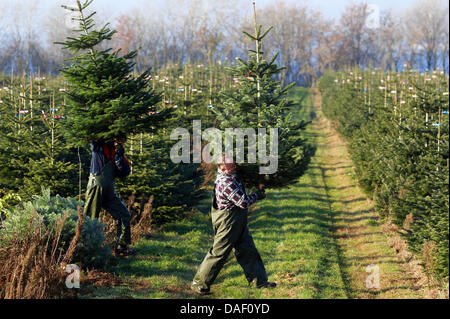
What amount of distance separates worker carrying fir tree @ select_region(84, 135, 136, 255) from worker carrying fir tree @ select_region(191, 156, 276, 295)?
Result: 1.98 meters

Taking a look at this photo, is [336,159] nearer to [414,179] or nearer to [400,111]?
[400,111]

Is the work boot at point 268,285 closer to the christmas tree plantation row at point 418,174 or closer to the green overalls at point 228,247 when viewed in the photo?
the green overalls at point 228,247

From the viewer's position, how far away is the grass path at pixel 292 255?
701 centimetres

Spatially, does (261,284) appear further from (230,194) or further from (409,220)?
(409,220)

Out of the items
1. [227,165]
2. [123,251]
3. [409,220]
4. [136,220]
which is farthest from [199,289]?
[409,220]

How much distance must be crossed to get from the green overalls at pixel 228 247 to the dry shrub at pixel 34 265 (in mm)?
1821

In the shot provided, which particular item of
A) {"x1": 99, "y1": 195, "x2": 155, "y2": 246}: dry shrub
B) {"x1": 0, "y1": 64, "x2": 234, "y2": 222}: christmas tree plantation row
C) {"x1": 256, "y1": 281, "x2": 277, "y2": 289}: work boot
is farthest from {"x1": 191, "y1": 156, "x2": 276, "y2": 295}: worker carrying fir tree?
{"x1": 0, "y1": 64, "x2": 234, "y2": 222}: christmas tree plantation row

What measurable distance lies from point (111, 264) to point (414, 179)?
6245mm

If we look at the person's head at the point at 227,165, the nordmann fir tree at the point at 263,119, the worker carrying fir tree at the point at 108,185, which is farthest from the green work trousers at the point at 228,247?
the worker carrying fir tree at the point at 108,185

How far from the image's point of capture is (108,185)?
744 centimetres

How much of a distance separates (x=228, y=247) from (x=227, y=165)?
116cm

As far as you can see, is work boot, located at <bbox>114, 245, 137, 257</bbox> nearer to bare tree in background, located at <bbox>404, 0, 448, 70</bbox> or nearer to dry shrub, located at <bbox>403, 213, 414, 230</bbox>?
dry shrub, located at <bbox>403, 213, 414, 230</bbox>
